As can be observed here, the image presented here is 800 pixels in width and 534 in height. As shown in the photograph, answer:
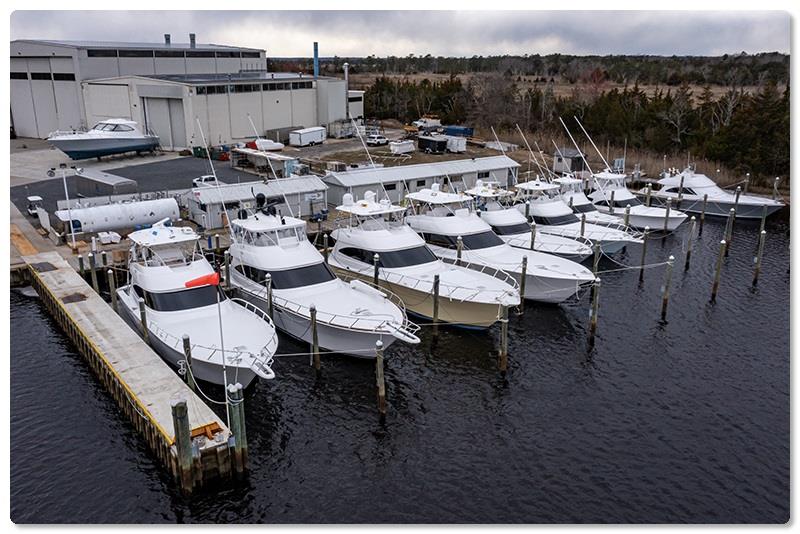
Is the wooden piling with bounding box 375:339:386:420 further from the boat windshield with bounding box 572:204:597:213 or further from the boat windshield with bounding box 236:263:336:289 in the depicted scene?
the boat windshield with bounding box 572:204:597:213

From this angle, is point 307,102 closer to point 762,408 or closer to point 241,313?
point 241,313

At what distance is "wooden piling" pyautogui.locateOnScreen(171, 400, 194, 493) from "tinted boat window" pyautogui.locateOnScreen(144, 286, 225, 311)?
7.24m

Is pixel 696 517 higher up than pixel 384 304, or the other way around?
pixel 384 304

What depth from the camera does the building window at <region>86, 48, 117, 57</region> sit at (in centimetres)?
6406

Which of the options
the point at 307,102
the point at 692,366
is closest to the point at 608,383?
the point at 692,366

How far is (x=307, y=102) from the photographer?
69875 mm

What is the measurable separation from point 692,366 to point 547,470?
872 cm

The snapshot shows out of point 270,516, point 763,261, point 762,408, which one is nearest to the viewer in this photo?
point 270,516

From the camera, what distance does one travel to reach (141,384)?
60.2 ft

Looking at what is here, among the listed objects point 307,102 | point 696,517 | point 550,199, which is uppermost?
point 307,102

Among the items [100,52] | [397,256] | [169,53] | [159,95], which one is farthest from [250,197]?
[169,53]

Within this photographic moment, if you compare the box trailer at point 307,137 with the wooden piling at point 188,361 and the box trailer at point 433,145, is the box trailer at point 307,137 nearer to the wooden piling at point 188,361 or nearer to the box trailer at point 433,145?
the box trailer at point 433,145

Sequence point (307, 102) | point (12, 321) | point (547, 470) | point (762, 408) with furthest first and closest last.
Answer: point (307, 102), point (12, 321), point (762, 408), point (547, 470)

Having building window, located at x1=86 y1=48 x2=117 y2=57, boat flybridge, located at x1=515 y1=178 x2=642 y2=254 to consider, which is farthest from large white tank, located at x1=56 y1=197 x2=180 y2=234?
building window, located at x1=86 y1=48 x2=117 y2=57
